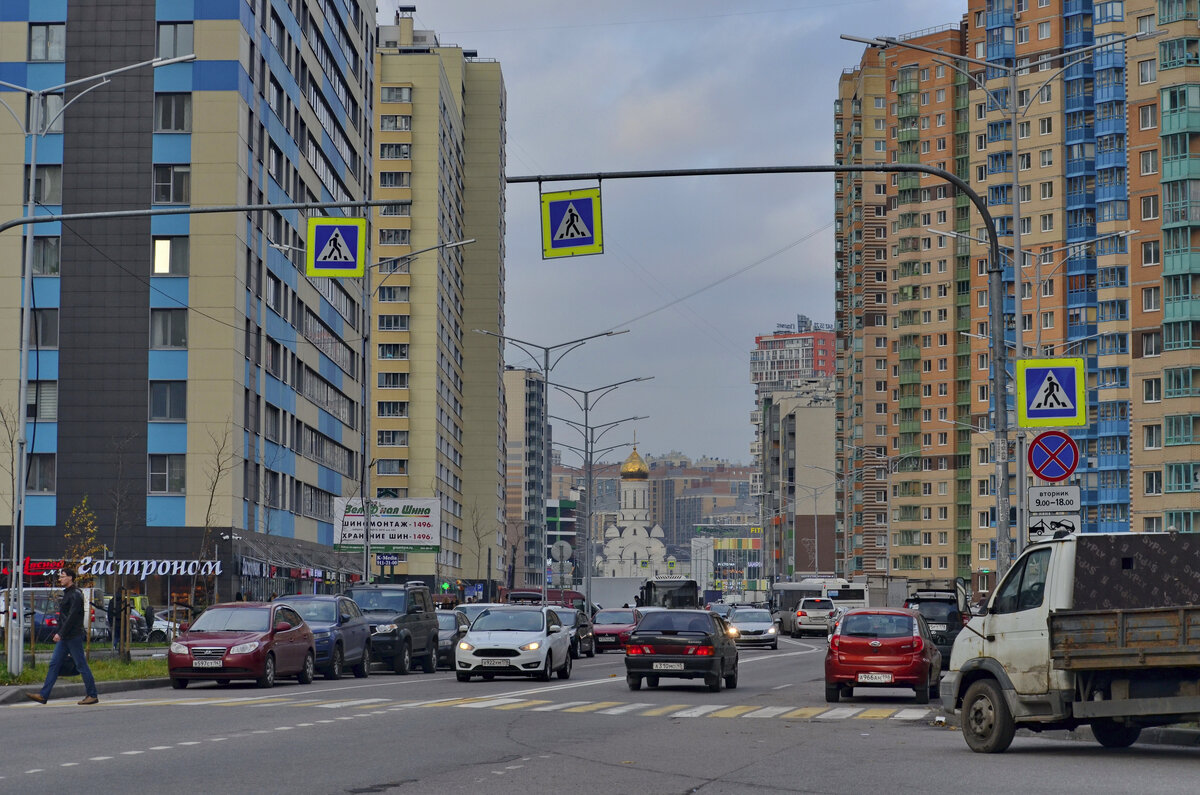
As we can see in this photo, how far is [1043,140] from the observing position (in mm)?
116000

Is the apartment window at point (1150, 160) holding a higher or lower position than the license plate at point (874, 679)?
higher

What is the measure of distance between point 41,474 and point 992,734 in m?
54.6

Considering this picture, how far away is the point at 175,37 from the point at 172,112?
304 cm

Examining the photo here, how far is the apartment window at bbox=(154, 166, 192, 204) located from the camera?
65688mm

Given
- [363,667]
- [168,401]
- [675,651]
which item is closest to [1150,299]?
[168,401]

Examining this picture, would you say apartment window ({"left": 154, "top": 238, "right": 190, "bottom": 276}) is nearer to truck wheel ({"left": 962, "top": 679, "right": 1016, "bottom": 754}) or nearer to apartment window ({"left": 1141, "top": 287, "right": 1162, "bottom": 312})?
truck wheel ({"left": 962, "top": 679, "right": 1016, "bottom": 754})

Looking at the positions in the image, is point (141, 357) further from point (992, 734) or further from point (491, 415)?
point (491, 415)

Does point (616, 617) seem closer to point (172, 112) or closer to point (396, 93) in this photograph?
point (172, 112)

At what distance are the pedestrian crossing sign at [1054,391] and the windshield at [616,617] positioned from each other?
112ft

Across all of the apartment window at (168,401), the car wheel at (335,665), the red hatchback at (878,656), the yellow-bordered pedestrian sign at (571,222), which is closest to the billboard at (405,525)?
the apartment window at (168,401)

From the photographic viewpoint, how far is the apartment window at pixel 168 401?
6475 centimetres

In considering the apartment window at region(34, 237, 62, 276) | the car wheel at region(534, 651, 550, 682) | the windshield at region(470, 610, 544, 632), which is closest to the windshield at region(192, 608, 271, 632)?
the windshield at region(470, 610, 544, 632)

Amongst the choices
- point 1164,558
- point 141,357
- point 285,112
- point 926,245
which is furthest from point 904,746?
point 926,245

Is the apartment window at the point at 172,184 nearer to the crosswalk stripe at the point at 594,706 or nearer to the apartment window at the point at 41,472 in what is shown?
the apartment window at the point at 41,472
